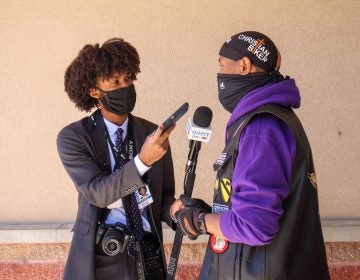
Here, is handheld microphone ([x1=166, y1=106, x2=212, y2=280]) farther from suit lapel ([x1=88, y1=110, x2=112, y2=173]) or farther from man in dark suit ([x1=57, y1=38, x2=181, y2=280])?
suit lapel ([x1=88, y1=110, x2=112, y2=173])

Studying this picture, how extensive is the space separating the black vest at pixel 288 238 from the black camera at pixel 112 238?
2.01ft

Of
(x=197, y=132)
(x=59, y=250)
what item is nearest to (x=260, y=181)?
(x=197, y=132)

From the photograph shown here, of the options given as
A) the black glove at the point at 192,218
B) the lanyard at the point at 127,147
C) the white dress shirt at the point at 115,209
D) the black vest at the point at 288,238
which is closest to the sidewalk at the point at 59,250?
the white dress shirt at the point at 115,209

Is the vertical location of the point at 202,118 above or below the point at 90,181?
above

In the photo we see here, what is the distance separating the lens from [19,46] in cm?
396

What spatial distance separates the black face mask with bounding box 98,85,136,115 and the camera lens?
629 mm

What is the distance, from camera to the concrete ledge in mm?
3758

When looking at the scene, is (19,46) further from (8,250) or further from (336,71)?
(336,71)

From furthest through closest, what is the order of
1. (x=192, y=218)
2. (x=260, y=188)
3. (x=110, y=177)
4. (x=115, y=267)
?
(x=115, y=267) < (x=110, y=177) < (x=192, y=218) < (x=260, y=188)

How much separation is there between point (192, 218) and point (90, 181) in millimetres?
656

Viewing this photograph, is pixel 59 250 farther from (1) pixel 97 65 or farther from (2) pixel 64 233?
(1) pixel 97 65

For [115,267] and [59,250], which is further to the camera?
[59,250]

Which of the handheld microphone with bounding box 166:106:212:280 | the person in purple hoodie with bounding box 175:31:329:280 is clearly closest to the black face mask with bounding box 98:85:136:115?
the handheld microphone with bounding box 166:106:212:280

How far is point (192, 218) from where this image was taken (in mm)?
1849
